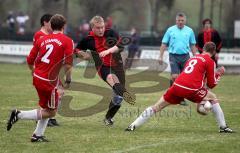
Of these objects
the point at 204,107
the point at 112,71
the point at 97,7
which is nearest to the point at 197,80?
the point at 204,107

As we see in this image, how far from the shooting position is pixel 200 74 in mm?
11305

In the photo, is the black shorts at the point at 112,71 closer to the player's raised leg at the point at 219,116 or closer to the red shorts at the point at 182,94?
the red shorts at the point at 182,94

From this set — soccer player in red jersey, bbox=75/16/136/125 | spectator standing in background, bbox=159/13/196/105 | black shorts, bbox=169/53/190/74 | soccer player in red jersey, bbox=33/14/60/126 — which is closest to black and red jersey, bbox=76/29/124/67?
soccer player in red jersey, bbox=75/16/136/125

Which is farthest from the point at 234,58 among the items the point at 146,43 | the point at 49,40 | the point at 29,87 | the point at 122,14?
the point at 122,14

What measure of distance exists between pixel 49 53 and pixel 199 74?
2544 millimetres

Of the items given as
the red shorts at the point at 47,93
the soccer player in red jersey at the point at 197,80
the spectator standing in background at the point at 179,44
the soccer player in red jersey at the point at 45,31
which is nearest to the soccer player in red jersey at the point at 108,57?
the soccer player in red jersey at the point at 45,31

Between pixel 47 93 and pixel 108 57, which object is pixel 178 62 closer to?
pixel 108 57

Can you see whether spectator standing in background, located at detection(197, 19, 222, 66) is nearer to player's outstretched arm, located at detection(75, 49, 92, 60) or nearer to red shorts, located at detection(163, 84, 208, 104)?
player's outstretched arm, located at detection(75, 49, 92, 60)

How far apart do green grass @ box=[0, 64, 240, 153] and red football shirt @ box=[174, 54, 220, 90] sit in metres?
0.85

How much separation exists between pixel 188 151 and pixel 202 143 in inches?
Answer: 29.3

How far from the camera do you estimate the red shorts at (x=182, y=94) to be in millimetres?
11359

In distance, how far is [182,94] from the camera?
11.4 meters

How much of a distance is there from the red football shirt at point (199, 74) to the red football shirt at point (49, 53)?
2.05 m

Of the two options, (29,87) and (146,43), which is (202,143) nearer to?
(29,87)
